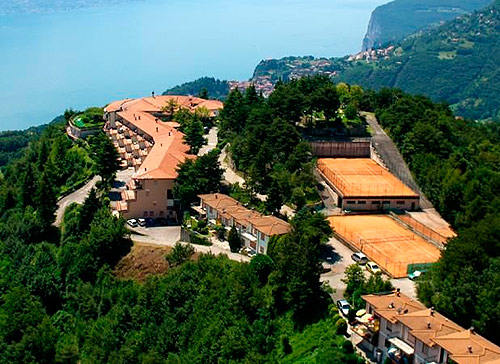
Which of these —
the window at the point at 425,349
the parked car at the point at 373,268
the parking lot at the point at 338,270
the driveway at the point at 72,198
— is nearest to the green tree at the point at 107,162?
the driveway at the point at 72,198

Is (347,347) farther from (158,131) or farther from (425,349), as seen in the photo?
(158,131)

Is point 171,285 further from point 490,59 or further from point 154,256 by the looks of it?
point 490,59

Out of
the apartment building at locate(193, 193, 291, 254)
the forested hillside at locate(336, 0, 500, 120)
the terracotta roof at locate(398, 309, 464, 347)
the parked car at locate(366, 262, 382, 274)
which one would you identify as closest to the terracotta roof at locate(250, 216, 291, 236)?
the apartment building at locate(193, 193, 291, 254)

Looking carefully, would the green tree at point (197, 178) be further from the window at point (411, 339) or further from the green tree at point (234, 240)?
the window at point (411, 339)

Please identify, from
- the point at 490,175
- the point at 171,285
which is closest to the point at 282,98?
the point at 490,175

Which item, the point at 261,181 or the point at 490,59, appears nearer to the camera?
the point at 261,181

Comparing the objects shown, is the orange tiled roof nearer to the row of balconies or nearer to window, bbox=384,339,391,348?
the row of balconies

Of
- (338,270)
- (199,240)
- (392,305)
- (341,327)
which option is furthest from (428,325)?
(199,240)
